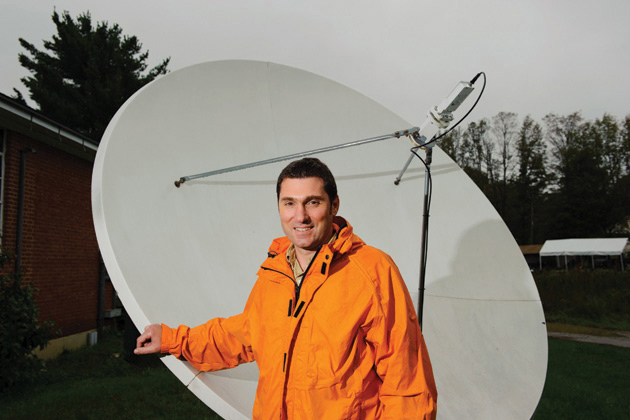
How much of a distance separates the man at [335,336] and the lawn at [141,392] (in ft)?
11.7

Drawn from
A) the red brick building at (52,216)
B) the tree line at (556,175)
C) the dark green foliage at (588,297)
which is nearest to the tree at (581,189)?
the tree line at (556,175)

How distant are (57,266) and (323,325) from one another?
25.7 ft

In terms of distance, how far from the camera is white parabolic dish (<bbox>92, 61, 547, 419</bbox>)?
7.94 feet

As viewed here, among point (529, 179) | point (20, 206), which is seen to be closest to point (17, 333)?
point (20, 206)

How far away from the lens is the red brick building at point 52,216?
708 cm

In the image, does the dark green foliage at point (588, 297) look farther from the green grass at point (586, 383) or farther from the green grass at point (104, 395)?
the green grass at point (104, 395)

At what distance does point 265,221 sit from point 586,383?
574 cm

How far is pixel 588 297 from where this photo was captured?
51.6ft

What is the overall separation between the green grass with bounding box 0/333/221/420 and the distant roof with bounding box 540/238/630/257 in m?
23.2

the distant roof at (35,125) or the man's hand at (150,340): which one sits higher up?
the distant roof at (35,125)

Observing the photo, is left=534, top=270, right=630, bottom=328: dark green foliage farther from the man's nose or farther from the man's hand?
the man's hand

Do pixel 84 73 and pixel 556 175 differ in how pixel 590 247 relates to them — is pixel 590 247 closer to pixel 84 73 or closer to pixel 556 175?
pixel 556 175

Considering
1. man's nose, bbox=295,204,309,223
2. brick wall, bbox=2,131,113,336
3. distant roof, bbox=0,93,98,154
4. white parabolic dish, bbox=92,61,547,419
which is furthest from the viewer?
brick wall, bbox=2,131,113,336

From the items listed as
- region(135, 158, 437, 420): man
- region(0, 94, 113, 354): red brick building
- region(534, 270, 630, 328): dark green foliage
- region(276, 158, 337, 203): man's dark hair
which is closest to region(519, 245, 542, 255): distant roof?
region(534, 270, 630, 328): dark green foliage
